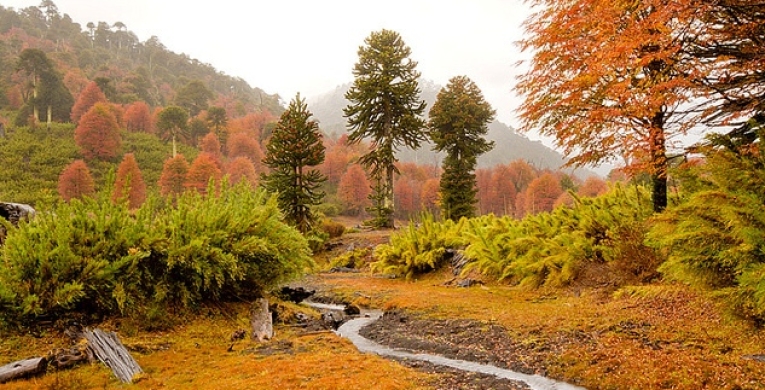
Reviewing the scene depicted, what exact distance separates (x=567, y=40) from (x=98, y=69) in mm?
130197

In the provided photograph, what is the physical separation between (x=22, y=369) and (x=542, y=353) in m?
4.80

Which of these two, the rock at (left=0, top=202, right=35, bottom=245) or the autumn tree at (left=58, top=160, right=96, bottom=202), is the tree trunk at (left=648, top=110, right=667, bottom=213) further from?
the autumn tree at (left=58, top=160, right=96, bottom=202)

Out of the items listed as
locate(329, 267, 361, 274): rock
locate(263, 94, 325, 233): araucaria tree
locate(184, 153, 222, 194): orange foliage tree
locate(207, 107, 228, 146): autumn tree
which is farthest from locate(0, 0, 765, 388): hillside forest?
locate(207, 107, 228, 146): autumn tree

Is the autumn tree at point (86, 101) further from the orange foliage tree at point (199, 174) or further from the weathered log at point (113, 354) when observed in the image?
the weathered log at point (113, 354)

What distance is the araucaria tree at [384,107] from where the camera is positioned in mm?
25875

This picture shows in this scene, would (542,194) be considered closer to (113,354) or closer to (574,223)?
(574,223)

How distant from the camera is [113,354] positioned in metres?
3.72

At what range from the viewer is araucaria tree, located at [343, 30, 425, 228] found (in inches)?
1019

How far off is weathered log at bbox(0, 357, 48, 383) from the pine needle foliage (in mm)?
6282

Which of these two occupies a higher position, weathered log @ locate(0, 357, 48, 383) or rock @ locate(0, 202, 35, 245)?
rock @ locate(0, 202, 35, 245)

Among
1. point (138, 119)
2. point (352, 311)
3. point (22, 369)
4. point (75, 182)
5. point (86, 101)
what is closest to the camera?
point (22, 369)

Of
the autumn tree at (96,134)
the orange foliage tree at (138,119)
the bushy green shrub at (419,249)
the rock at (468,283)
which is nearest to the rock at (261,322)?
the rock at (468,283)

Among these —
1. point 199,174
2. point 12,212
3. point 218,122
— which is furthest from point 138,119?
point 12,212

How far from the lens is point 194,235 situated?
5328 mm
